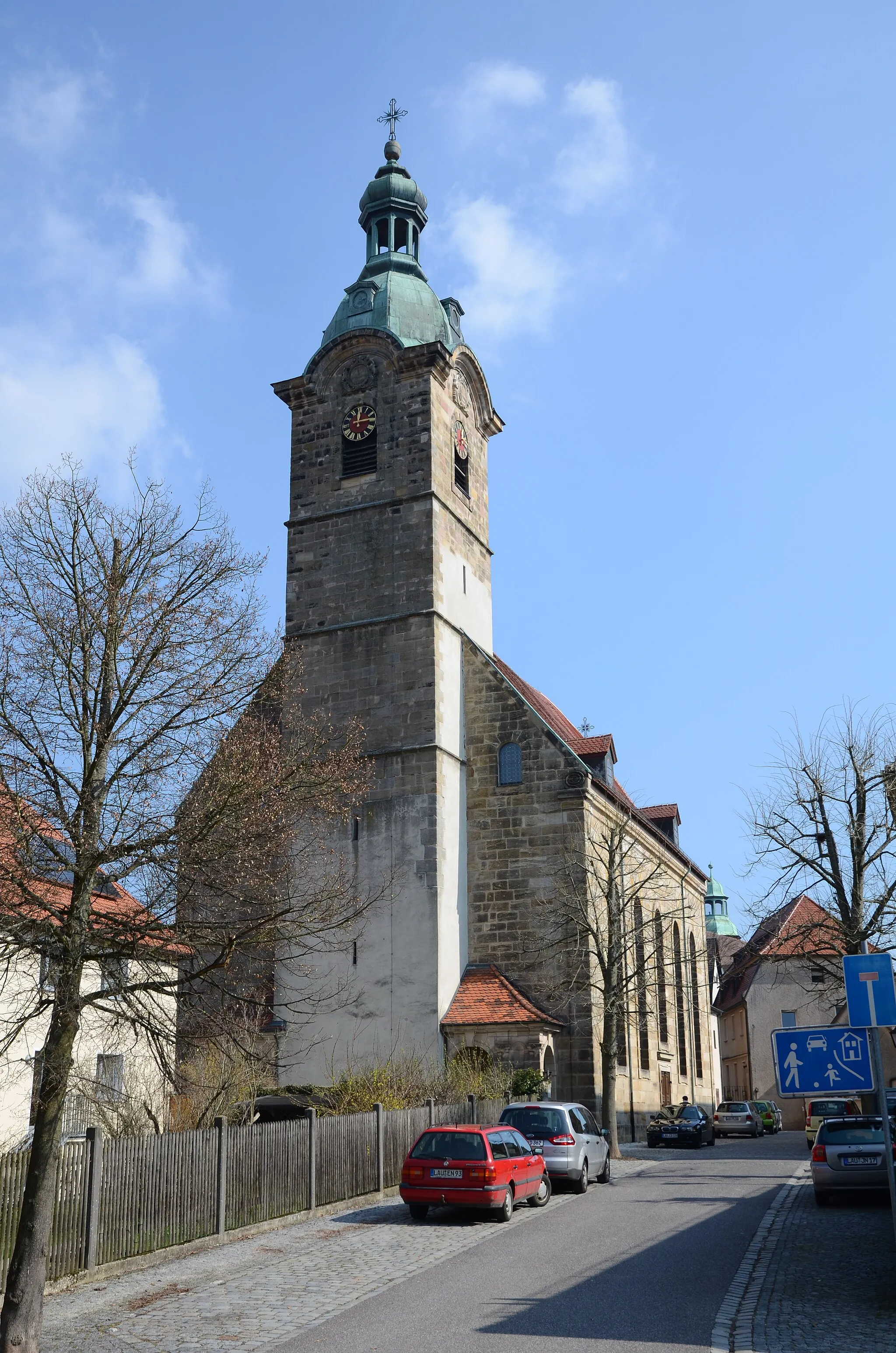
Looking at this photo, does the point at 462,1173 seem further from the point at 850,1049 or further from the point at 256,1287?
the point at 850,1049

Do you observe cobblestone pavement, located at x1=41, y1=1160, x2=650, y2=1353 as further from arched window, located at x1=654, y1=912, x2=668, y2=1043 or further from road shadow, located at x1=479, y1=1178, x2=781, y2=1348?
arched window, located at x1=654, y1=912, x2=668, y2=1043

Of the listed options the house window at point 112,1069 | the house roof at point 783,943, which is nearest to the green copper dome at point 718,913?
the house roof at point 783,943

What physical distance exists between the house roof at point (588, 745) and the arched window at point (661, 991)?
3.09m

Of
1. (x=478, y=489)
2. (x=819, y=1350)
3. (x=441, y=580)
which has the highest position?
(x=478, y=489)

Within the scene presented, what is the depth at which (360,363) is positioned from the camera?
34938 millimetres

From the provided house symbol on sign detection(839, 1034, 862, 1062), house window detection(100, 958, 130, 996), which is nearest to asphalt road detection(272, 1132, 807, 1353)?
house symbol on sign detection(839, 1034, 862, 1062)

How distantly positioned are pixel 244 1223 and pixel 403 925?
1415cm

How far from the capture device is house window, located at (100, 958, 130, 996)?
11016 mm

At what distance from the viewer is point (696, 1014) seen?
151 ft

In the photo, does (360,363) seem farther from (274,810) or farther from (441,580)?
(274,810)

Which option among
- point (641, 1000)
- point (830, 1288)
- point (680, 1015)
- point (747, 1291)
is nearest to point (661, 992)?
point (680, 1015)

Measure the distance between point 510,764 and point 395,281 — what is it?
14696 millimetres

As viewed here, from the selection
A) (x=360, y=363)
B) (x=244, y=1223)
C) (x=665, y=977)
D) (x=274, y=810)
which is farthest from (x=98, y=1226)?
(x=665, y=977)

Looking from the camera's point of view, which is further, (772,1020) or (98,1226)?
(772,1020)
